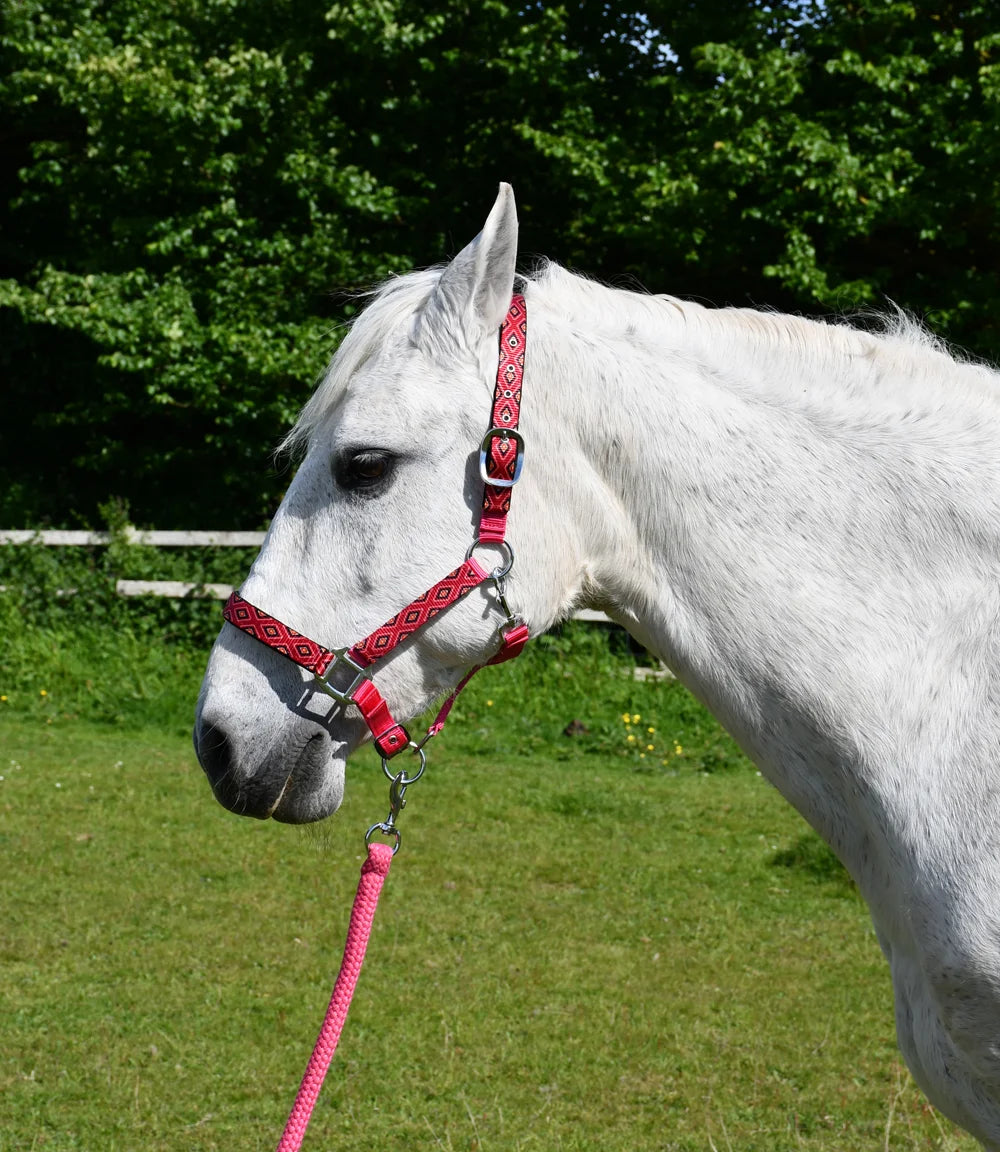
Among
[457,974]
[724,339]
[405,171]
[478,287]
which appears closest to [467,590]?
[478,287]

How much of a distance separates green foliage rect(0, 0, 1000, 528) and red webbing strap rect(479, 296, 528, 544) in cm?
841

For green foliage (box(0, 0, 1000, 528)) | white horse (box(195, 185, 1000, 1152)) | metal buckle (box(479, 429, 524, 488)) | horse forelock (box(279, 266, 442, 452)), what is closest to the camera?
white horse (box(195, 185, 1000, 1152))

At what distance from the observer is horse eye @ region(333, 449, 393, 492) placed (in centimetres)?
186

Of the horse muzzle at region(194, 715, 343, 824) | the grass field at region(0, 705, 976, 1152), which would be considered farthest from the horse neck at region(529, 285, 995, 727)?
the grass field at region(0, 705, 976, 1152)

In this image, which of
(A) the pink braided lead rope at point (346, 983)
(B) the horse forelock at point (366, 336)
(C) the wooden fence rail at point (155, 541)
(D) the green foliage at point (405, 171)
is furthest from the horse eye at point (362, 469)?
(C) the wooden fence rail at point (155, 541)

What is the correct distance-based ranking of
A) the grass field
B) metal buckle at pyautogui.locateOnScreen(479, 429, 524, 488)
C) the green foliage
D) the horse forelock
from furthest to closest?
the green foliage, the grass field, the horse forelock, metal buckle at pyautogui.locateOnScreen(479, 429, 524, 488)

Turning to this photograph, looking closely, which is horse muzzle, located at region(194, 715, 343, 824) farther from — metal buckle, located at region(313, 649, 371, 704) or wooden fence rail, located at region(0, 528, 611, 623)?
wooden fence rail, located at region(0, 528, 611, 623)

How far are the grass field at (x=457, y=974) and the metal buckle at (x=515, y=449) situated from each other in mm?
795

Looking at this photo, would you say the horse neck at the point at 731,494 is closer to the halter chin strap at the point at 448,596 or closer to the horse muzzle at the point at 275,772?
the halter chin strap at the point at 448,596

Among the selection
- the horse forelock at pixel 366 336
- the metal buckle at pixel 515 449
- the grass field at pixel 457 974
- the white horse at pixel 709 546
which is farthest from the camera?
the grass field at pixel 457 974

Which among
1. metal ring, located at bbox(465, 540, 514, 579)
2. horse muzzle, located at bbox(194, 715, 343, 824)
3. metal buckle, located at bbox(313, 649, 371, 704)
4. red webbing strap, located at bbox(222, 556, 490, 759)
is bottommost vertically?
horse muzzle, located at bbox(194, 715, 343, 824)

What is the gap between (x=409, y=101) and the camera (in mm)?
13031

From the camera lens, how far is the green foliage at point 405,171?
34.5 ft

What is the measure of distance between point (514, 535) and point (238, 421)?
11.5 metres
